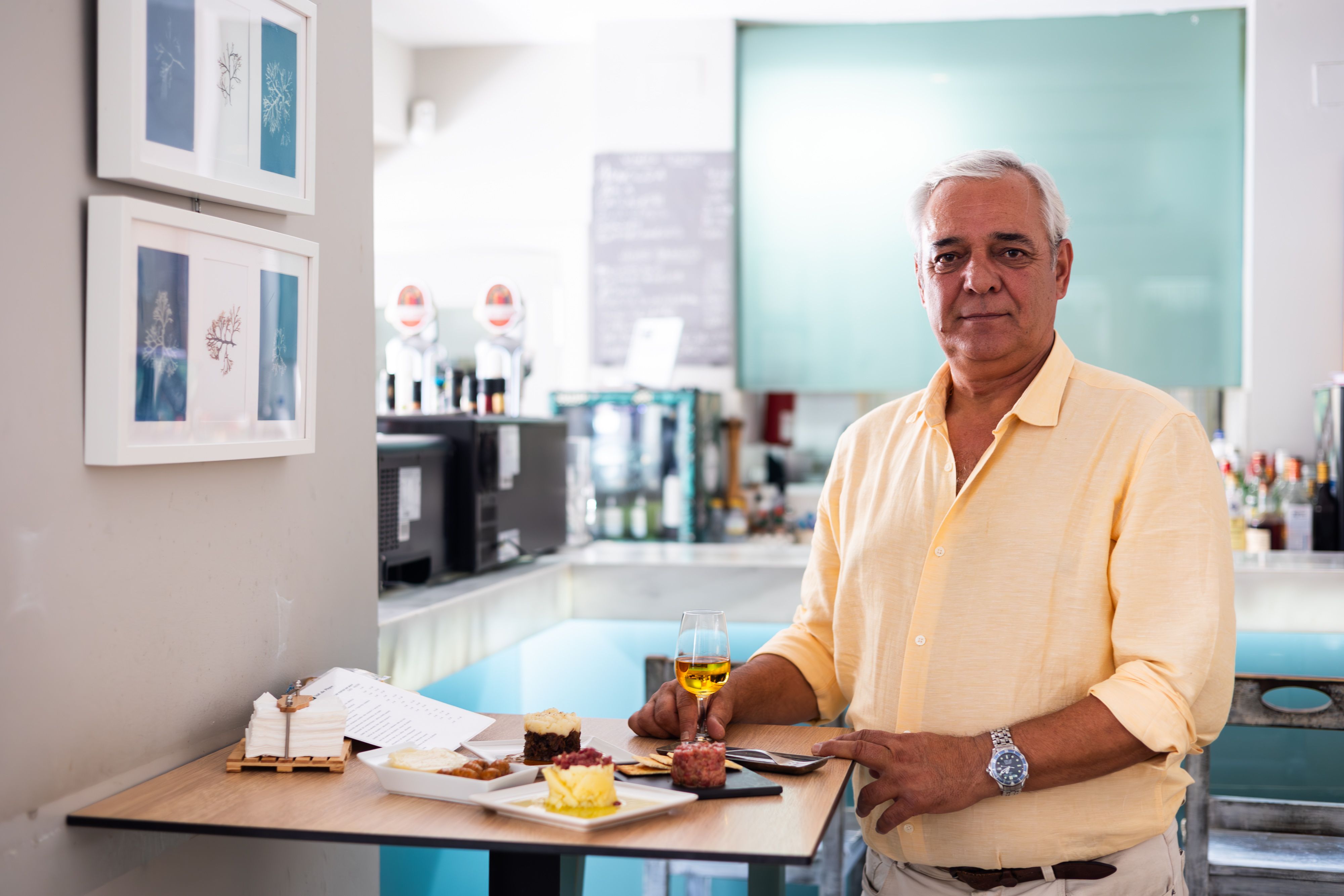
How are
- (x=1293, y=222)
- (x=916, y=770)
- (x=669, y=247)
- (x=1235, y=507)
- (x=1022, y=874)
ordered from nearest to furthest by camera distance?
(x=916, y=770)
(x=1022, y=874)
(x=1235, y=507)
(x=1293, y=222)
(x=669, y=247)

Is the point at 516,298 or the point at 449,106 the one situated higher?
the point at 449,106

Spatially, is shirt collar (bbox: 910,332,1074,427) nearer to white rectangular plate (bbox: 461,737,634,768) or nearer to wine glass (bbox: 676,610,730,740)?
wine glass (bbox: 676,610,730,740)

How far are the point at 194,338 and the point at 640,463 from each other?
3.05 metres

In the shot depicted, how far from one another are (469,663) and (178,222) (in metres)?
1.29

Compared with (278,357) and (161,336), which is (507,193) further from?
(161,336)

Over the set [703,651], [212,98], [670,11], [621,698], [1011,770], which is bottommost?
[621,698]

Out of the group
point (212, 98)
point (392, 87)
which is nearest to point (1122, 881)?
point (212, 98)

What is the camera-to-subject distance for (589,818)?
103 cm

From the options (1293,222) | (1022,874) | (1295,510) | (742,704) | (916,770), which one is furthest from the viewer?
(1293,222)

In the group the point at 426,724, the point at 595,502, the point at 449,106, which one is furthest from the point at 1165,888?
the point at 449,106

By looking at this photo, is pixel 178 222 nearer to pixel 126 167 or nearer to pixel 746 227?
pixel 126 167

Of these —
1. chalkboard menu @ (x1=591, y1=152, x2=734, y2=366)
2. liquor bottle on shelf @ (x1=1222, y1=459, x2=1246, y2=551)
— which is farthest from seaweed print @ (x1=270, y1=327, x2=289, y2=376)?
chalkboard menu @ (x1=591, y1=152, x2=734, y2=366)

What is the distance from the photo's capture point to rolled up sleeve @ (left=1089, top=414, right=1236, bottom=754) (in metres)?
1.28

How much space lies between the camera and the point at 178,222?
125 cm
